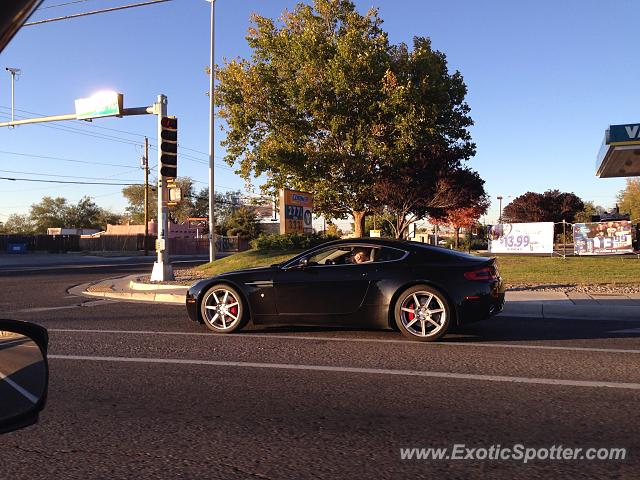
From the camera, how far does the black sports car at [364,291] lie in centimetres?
730

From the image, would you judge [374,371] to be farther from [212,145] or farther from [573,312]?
[212,145]

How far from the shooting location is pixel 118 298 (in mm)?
13492

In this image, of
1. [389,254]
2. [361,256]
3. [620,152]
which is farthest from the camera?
[620,152]

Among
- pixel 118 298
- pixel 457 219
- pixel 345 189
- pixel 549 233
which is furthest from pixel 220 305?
pixel 457 219

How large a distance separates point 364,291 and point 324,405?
120 inches

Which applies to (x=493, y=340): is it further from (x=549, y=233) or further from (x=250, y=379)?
(x=549, y=233)

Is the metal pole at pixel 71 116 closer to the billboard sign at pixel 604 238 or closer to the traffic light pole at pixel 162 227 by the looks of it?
the traffic light pole at pixel 162 227

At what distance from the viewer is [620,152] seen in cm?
2152

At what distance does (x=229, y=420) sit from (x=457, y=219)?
38.2 metres

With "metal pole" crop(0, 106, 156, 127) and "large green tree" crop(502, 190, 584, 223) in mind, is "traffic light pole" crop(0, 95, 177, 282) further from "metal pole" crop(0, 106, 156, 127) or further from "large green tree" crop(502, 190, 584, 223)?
"large green tree" crop(502, 190, 584, 223)

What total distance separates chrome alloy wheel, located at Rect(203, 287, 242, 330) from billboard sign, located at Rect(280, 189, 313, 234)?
11.5 meters

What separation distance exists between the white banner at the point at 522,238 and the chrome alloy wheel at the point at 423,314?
16.4 m

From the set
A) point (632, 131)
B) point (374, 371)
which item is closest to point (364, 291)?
point (374, 371)

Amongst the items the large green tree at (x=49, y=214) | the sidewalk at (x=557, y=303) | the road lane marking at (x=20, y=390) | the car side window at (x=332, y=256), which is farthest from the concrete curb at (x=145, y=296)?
the large green tree at (x=49, y=214)
